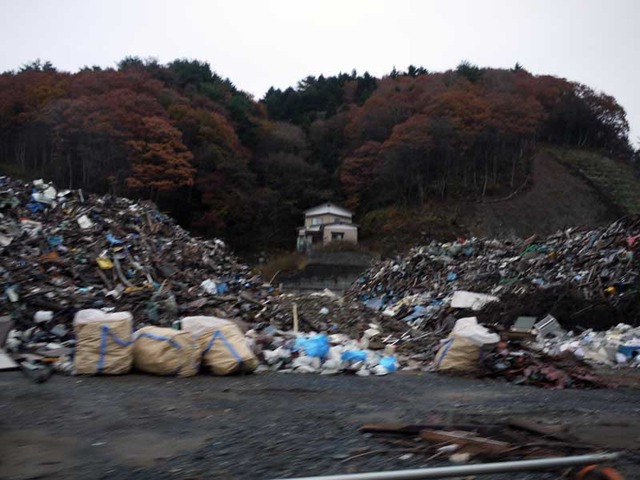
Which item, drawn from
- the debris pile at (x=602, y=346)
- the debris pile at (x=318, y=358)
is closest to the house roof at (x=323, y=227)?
the debris pile at (x=602, y=346)

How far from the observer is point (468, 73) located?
151ft

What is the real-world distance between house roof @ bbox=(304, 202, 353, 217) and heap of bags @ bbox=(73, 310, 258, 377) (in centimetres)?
2955

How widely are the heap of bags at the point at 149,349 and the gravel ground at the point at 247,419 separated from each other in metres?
0.25

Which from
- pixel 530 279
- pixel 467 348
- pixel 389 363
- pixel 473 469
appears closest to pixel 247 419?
pixel 473 469

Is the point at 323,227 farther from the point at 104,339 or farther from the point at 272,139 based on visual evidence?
the point at 104,339

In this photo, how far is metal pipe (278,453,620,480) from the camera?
245 centimetres

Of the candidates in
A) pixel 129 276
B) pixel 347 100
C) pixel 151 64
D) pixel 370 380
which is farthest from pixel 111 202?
pixel 347 100

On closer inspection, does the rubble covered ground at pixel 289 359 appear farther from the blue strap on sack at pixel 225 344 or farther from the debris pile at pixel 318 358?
the blue strap on sack at pixel 225 344

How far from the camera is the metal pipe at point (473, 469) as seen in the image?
2.45 m

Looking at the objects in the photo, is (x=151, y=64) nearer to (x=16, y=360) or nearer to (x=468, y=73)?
(x=468, y=73)

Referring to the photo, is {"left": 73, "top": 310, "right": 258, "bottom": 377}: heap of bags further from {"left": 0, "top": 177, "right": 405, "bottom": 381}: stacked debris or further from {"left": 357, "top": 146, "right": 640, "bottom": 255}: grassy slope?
{"left": 357, "top": 146, "right": 640, "bottom": 255}: grassy slope

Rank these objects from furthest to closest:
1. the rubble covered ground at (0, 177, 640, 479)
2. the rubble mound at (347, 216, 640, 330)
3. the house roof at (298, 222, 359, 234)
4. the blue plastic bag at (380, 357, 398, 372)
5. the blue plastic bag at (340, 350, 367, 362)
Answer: the house roof at (298, 222, 359, 234), the rubble mound at (347, 216, 640, 330), the blue plastic bag at (380, 357, 398, 372), the blue plastic bag at (340, 350, 367, 362), the rubble covered ground at (0, 177, 640, 479)

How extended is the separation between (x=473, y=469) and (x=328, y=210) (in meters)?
33.4

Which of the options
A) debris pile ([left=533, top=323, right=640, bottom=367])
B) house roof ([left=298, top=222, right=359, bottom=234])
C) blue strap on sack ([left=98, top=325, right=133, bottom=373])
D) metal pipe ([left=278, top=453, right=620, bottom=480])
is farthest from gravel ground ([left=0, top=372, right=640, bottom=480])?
house roof ([left=298, top=222, right=359, bottom=234])
